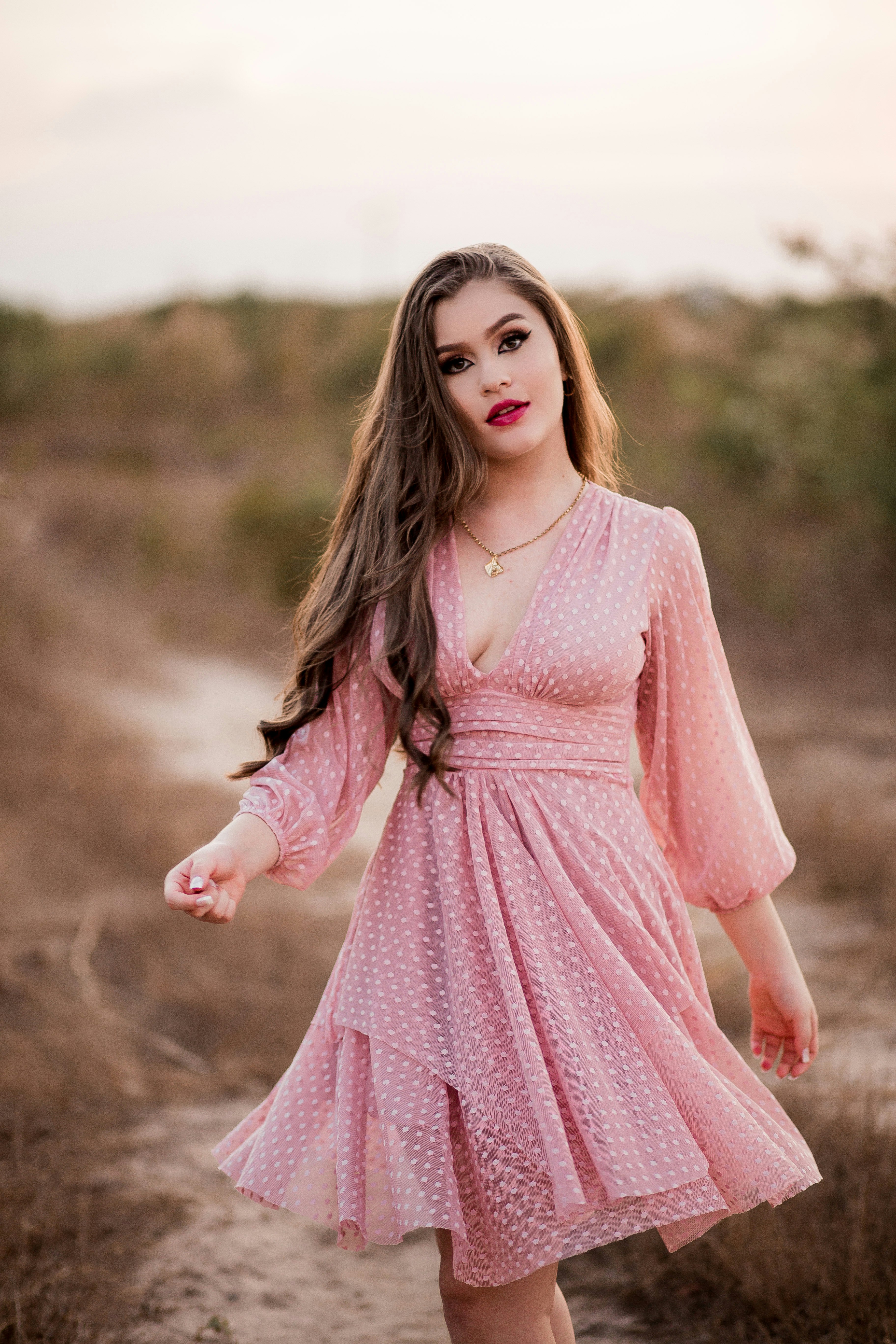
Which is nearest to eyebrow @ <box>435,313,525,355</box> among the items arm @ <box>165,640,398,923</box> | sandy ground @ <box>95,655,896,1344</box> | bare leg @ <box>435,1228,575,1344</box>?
arm @ <box>165,640,398,923</box>

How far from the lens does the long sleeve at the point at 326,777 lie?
5.89 feet

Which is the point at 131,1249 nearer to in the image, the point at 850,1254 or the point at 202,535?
the point at 850,1254

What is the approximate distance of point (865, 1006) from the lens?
4.22 metres

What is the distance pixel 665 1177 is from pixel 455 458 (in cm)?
108

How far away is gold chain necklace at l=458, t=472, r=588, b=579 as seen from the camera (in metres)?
1.86

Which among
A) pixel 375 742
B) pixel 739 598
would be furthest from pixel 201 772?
pixel 375 742

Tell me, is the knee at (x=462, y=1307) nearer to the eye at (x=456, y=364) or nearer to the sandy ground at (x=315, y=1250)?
the sandy ground at (x=315, y=1250)

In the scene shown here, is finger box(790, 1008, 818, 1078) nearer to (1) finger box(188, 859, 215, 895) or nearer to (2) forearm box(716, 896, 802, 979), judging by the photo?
(2) forearm box(716, 896, 802, 979)

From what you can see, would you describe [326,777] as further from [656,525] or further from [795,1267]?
[795,1267]

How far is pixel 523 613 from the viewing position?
1.81m

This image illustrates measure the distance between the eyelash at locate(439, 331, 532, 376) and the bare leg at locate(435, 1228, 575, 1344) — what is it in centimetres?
129

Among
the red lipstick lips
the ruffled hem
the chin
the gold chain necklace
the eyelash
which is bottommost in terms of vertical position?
the ruffled hem

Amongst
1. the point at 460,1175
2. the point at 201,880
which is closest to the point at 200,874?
the point at 201,880

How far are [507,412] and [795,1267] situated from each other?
1792mm
